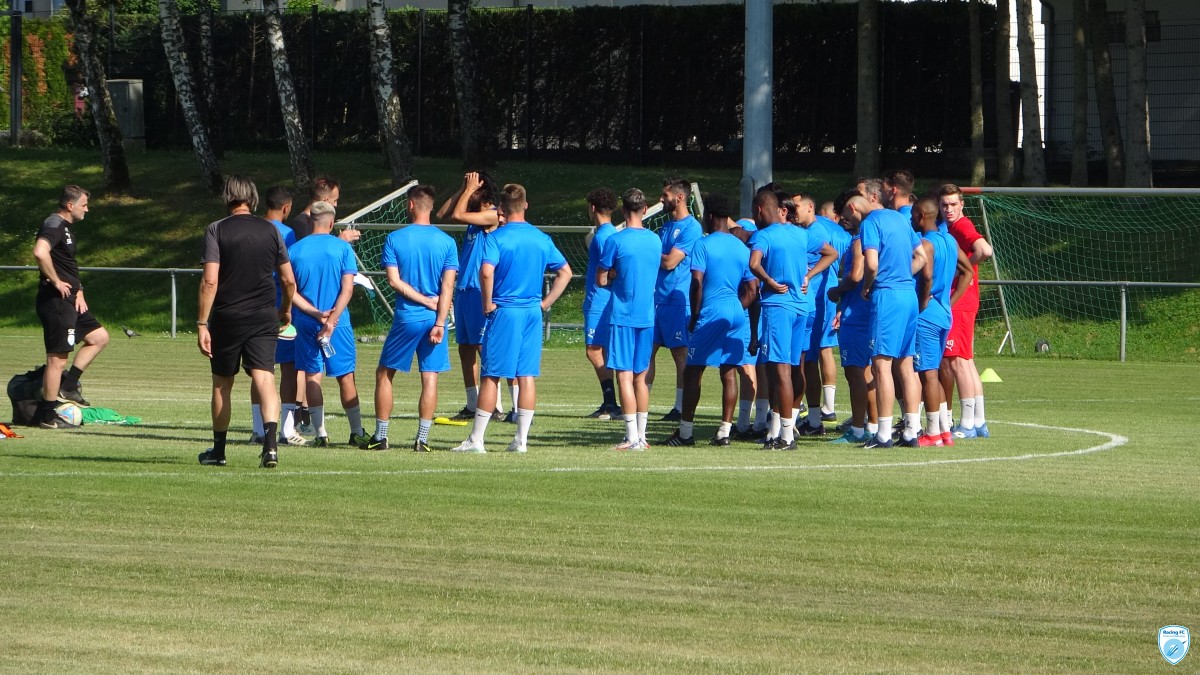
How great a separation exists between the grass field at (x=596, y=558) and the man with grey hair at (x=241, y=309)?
45 cm

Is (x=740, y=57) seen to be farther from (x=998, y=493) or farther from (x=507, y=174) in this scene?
(x=998, y=493)

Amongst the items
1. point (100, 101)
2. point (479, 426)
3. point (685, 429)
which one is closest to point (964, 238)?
point (685, 429)

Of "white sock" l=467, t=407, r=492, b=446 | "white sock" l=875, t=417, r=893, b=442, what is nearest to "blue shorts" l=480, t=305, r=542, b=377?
"white sock" l=467, t=407, r=492, b=446

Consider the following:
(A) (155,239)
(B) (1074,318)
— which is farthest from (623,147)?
(B) (1074,318)

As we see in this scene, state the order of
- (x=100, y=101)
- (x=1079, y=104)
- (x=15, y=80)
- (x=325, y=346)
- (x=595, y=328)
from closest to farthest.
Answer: (x=325, y=346) < (x=595, y=328) < (x=1079, y=104) < (x=100, y=101) < (x=15, y=80)

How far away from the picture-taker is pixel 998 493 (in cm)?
1016

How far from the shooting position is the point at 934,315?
13.0 meters

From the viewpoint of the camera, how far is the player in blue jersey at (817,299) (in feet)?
45.7

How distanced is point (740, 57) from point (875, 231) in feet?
83.1

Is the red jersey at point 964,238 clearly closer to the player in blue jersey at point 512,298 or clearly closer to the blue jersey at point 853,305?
the blue jersey at point 853,305

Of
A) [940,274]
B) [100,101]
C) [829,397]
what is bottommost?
[829,397]

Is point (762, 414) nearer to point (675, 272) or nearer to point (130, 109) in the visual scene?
point (675, 272)

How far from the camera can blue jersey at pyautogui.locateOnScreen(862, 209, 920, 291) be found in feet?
40.4

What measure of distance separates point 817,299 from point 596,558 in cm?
679
